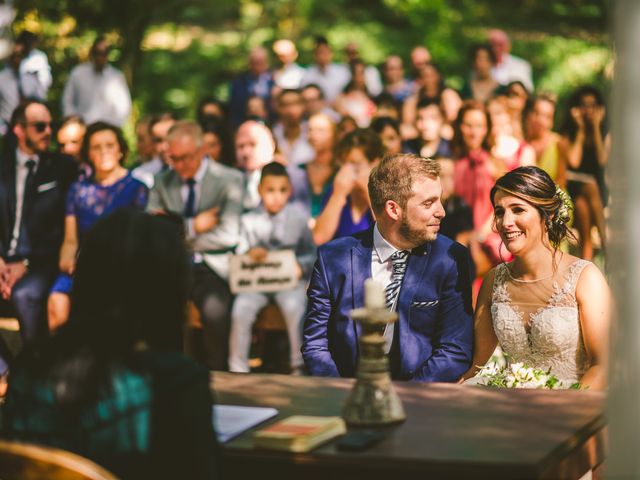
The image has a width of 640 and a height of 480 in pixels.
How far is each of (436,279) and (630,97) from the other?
2.30 m

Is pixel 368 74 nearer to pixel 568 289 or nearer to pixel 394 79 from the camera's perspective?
pixel 394 79

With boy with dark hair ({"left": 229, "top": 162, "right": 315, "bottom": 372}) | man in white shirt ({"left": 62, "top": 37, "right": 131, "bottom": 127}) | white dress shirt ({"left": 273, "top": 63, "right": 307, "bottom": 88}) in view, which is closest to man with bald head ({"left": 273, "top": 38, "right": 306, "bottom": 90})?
white dress shirt ({"left": 273, "top": 63, "right": 307, "bottom": 88})

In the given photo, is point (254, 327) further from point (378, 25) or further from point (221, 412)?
point (378, 25)

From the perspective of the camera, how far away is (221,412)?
3.68 m

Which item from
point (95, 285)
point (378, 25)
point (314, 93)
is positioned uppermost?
point (378, 25)

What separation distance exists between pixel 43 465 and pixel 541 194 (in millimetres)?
3087

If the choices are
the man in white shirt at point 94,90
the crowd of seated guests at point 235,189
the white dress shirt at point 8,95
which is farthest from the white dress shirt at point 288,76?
the crowd of seated guests at point 235,189

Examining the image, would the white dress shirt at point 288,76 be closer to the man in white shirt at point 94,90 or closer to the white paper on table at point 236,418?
the man in white shirt at point 94,90

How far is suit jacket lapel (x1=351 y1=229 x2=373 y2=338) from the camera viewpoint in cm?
502

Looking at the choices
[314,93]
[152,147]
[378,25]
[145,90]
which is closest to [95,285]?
[152,147]

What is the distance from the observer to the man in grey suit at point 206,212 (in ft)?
25.6

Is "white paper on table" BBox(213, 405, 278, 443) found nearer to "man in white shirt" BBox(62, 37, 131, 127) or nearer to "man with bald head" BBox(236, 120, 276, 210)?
"man with bald head" BBox(236, 120, 276, 210)

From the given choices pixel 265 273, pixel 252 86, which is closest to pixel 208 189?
pixel 265 273

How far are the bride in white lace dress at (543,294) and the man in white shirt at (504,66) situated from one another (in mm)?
8376
